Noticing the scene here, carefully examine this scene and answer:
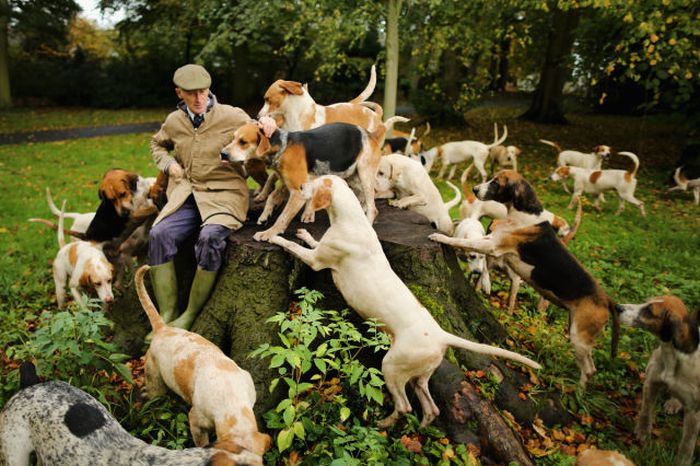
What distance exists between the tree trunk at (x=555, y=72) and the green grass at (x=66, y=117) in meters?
16.3

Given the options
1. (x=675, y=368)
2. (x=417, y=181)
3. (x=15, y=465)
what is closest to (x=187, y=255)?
(x=15, y=465)

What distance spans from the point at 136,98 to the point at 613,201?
2294cm

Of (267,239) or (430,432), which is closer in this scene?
(430,432)

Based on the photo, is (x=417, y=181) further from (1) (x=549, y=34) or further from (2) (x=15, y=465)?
(1) (x=549, y=34)

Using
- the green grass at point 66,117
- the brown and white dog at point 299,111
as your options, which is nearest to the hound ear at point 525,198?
the brown and white dog at point 299,111

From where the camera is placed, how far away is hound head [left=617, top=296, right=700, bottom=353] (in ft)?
12.0

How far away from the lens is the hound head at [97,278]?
4.84m

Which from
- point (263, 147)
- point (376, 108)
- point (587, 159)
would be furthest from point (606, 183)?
point (263, 147)

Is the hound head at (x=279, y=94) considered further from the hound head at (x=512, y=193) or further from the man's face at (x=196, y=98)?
the hound head at (x=512, y=193)

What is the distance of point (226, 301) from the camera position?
13.3ft

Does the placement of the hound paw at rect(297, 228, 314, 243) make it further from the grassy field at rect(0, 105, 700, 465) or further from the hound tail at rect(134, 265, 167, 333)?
the grassy field at rect(0, 105, 700, 465)

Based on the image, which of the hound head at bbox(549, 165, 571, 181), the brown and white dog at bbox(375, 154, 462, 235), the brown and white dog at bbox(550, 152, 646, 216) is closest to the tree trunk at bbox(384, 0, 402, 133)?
the hound head at bbox(549, 165, 571, 181)

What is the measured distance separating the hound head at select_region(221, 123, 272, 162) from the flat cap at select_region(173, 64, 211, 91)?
0.53m

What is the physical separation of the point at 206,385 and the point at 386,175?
306 centimetres
